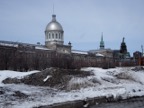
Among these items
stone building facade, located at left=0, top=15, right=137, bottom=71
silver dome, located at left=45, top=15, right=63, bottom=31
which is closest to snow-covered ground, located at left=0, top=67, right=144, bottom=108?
stone building facade, located at left=0, top=15, right=137, bottom=71

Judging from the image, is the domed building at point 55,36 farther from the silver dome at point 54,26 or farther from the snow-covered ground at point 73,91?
the snow-covered ground at point 73,91

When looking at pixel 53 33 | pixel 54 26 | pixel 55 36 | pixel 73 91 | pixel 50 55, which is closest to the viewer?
pixel 73 91

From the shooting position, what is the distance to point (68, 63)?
49.3m

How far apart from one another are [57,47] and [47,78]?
59831 millimetres

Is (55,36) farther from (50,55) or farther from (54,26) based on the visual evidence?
(50,55)

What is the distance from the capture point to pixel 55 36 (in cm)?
8888

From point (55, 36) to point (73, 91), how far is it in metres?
70.6

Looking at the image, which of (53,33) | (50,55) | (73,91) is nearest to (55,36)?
(53,33)

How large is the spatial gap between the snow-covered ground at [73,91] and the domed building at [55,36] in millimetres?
57002

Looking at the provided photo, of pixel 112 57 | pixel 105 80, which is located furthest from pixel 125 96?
pixel 112 57

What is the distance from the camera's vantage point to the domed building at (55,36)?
285 feet

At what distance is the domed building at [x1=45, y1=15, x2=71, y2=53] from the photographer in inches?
3420

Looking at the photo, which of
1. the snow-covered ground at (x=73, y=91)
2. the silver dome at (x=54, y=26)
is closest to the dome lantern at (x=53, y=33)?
the silver dome at (x=54, y=26)

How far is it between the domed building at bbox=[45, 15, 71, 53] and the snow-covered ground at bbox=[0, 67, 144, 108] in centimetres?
5700
